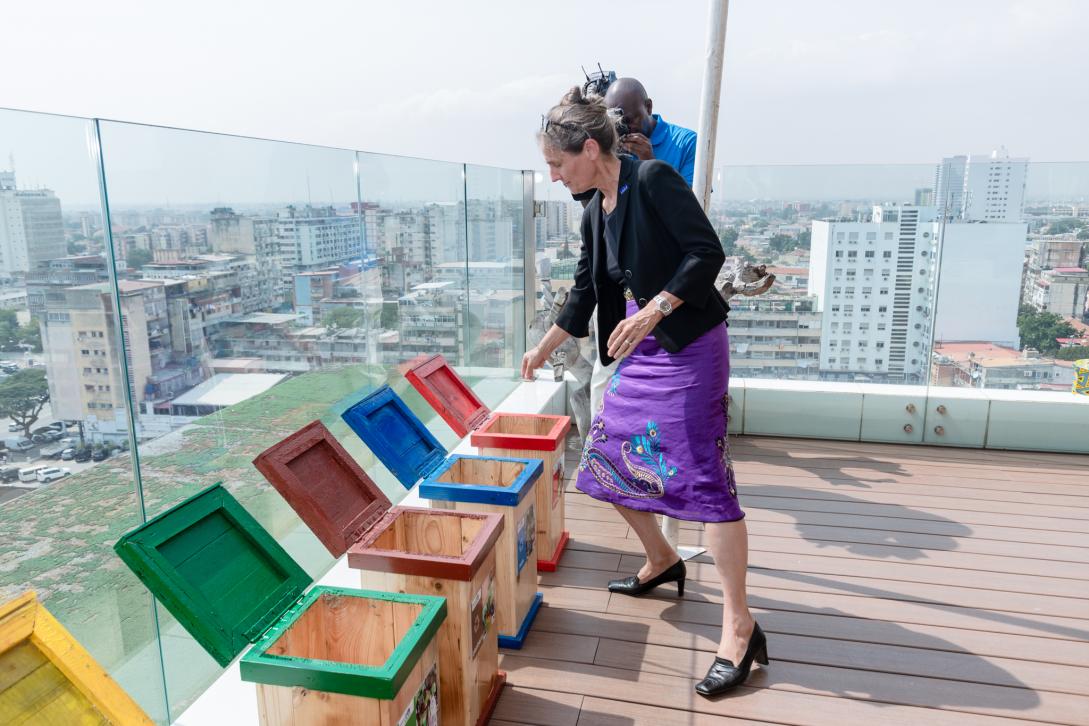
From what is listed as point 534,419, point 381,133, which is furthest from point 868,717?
point 381,133

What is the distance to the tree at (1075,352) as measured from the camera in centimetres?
405

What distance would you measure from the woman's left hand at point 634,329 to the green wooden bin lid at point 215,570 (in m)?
0.91

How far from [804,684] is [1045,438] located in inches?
112

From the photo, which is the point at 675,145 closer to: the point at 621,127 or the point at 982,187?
the point at 621,127

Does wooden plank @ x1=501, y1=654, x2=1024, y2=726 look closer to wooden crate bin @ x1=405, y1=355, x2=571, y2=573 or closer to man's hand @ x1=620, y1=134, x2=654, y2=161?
wooden crate bin @ x1=405, y1=355, x2=571, y2=573

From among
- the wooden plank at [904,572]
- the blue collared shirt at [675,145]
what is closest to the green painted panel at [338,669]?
the wooden plank at [904,572]

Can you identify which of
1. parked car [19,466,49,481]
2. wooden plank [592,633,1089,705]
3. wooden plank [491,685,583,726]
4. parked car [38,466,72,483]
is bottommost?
wooden plank [491,685,583,726]

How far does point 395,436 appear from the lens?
7.58 ft

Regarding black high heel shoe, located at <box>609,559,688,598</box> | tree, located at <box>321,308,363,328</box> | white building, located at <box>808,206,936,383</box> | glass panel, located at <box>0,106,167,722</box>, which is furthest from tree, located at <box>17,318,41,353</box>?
white building, located at <box>808,206,936,383</box>

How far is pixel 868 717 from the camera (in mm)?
1879

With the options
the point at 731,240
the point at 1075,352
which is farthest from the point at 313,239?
the point at 1075,352

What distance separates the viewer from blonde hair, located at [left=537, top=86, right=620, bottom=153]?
1954mm

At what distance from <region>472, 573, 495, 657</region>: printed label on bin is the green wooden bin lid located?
39cm

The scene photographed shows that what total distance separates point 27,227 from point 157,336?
369 millimetres
